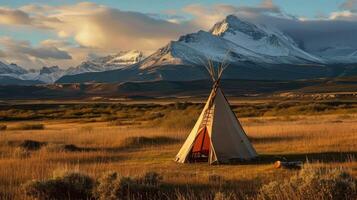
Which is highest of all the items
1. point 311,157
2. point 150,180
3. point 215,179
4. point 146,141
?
point 146,141

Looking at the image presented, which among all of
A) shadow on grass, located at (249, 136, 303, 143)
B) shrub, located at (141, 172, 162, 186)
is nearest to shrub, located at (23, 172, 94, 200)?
shrub, located at (141, 172, 162, 186)

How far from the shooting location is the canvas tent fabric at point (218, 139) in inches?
811

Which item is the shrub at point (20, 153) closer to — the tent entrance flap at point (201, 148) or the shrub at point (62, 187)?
the tent entrance flap at point (201, 148)

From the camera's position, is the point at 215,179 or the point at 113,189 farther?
the point at 215,179

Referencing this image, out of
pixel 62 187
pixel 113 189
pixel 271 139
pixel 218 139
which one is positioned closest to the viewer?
pixel 113 189

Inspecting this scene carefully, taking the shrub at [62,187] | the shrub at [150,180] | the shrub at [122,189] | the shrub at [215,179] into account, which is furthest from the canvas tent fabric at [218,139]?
the shrub at [62,187]

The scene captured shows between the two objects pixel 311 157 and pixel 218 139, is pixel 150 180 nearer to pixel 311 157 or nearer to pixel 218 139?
pixel 218 139

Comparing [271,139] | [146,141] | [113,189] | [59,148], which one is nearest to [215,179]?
[113,189]

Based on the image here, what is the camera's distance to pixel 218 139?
20922 millimetres

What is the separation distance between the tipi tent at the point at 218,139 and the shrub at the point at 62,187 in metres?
7.40

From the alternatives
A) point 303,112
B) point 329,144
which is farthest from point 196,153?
point 303,112

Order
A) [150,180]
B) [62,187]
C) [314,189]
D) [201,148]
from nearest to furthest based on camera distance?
[314,189] → [62,187] → [150,180] → [201,148]

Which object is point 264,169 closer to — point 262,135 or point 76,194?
point 76,194

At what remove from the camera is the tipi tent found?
20.6 meters
